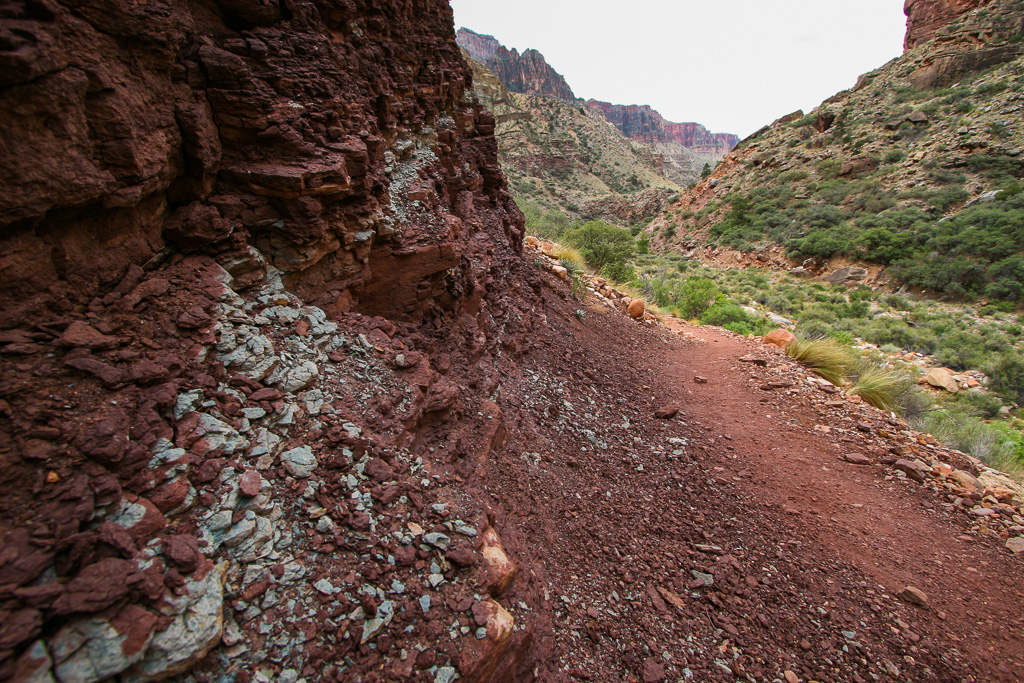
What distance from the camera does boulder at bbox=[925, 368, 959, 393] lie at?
28.1ft

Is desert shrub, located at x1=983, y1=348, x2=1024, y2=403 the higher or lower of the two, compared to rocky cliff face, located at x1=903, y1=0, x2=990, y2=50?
lower

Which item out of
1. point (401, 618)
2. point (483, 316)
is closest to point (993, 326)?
point (483, 316)

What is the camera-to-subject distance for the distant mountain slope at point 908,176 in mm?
17062

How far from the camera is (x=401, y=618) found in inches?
71.2

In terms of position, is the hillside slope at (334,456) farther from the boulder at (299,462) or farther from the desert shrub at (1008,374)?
the desert shrub at (1008,374)

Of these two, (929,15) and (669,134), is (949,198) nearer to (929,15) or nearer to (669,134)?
(929,15)

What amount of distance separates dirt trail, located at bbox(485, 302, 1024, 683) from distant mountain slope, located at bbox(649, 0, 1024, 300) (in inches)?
652

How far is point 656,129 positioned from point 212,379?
16294cm

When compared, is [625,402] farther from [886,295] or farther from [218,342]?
[886,295]

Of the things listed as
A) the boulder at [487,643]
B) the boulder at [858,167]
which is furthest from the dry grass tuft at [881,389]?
the boulder at [858,167]

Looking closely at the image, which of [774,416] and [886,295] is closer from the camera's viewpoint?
[774,416]

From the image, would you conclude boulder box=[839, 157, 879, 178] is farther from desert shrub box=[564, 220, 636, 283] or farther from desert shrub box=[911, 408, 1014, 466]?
desert shrub box=[911, 408, 1014, 466]

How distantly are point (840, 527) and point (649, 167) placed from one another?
63.8m

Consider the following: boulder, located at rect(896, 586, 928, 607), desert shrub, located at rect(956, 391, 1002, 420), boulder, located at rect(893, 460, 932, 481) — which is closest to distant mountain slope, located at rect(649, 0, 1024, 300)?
desert shrub, located at rect(956, 391, 1002, 420)
